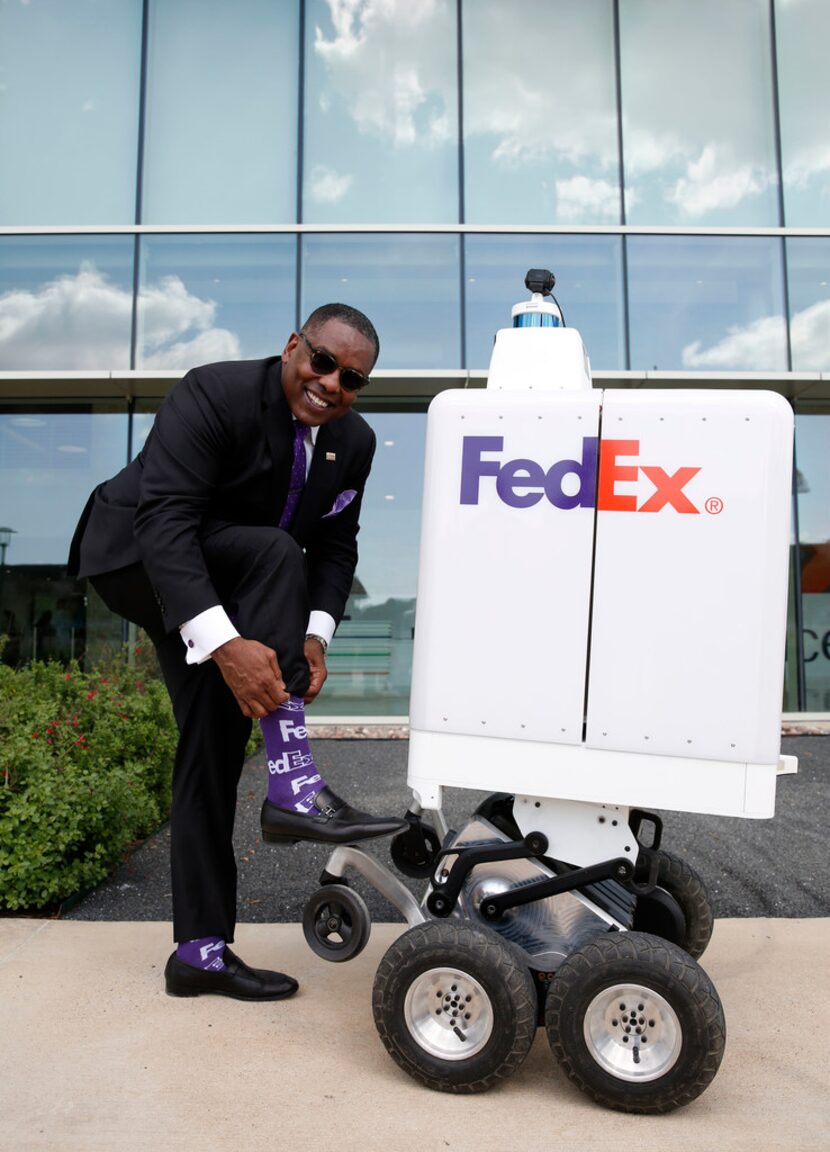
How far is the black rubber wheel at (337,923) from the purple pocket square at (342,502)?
42.1 inches

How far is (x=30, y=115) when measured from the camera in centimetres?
984


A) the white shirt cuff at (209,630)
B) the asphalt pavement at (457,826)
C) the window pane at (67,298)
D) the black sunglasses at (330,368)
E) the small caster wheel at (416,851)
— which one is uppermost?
the window pane at (67,298)

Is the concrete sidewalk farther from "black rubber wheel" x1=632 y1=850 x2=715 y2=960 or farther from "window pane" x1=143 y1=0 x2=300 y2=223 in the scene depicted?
"window pane" x1=143 y1=0 x2=300 y2=223

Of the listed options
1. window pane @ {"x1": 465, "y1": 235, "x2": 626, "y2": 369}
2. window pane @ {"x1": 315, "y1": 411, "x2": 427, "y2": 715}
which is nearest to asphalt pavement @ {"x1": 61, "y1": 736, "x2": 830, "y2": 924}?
window pane @ {"x1": 315, "y1": 411, "x2": 427, "y2": 715}

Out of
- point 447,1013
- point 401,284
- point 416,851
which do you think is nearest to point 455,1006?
point 447,1013

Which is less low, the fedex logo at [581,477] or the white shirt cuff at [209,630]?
the fedex logo at [581,477]

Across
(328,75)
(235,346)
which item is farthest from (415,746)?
(328,75)

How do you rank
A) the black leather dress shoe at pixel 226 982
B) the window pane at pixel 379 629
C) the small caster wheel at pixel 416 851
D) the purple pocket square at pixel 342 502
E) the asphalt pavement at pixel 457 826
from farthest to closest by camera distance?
the window pane at pixel 379 629
the asphalt pavement at pixel 457 826
the purple pocket square at pixel 342 502
the small caster wheel at pixel 416 851
the black leather dress shoe at pixel 226 982

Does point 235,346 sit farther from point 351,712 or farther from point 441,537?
point 441,537

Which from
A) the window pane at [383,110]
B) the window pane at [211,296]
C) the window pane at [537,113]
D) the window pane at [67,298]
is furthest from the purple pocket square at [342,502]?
the window pane at [537,113]

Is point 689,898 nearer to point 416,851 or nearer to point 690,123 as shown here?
point 416,851

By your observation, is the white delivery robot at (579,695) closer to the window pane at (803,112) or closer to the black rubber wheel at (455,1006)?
the black rubber wheel at (455,1006)

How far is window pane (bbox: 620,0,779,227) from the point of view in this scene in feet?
32.1

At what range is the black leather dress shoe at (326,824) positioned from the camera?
2.34m
